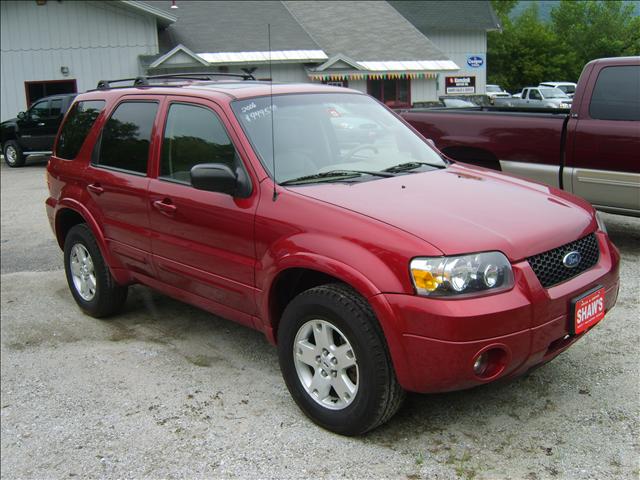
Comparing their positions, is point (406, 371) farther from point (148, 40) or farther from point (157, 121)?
point (148, 40)

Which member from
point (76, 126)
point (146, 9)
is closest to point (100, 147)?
point (76, 126)

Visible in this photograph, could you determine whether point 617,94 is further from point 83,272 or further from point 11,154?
point 11,154

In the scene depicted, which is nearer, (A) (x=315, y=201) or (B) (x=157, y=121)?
(A) (x=315, y=201)

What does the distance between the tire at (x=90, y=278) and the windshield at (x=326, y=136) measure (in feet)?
6.56

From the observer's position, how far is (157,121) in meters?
4.77

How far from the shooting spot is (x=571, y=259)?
353 cm

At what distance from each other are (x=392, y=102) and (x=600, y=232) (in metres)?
27.8

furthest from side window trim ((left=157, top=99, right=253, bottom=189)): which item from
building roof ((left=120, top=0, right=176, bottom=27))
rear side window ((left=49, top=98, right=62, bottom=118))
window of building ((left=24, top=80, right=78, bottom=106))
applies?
window of building ((left=24, top=80, right=78, bottom=106))

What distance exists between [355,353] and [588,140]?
4.47m

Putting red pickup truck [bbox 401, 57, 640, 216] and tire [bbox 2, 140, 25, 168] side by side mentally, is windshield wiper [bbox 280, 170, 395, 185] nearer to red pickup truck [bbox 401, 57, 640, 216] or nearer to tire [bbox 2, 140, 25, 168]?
red pickup truck [bbox 401, 57, 640, 216]

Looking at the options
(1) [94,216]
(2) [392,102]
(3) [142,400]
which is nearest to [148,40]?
(2) [392,102]

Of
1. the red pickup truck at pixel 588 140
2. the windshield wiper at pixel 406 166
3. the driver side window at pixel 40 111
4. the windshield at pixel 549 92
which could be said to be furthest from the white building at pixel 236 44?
the windshield wiper at pixel 406 166

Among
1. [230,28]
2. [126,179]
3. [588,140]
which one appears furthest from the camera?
[230,28]

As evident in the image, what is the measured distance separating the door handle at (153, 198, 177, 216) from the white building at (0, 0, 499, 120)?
19.4 meters
